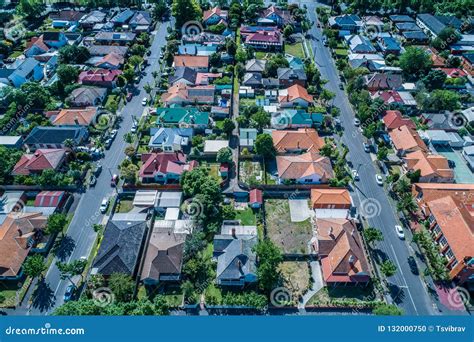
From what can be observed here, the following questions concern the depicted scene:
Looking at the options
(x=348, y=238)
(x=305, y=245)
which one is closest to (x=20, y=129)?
(x=305, y=245)

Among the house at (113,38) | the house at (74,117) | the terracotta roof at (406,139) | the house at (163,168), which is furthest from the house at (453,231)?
the house at (113,38)

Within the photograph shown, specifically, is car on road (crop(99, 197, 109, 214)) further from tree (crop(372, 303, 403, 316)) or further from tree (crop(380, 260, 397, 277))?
tree (crop(380, 260, 397, 277))

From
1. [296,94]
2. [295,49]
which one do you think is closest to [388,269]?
[296,94]

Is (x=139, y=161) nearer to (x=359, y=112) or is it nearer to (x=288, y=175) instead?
(x=288, y=175)

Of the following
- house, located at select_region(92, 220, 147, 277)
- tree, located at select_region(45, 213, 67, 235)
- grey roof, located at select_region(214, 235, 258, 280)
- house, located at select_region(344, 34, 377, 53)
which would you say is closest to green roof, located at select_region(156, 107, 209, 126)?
house, located at select_region(92, 220, 147, 277)

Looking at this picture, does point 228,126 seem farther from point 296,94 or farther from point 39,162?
point 39,162

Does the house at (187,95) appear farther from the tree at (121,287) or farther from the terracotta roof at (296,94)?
the tree at (121,287)
